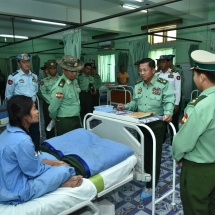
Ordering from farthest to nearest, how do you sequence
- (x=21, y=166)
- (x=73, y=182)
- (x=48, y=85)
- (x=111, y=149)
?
(x=48, y=85) < (x=111, y=149) < (x=73, y=182) < (x=21, y=166)

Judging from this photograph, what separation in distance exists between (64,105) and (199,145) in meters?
1.85

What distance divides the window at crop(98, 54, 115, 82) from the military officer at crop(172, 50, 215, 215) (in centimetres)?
942

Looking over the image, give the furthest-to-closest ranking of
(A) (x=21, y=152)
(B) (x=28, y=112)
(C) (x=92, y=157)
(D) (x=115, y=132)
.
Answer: (D) (x=115, y=132), (C) (x=92, y=157), (B) (x=28, y=112), (A) (x=21, y=152)

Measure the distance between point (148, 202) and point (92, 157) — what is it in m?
1.03

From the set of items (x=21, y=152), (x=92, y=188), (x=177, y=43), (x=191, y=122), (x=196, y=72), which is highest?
(x=177, y=43)

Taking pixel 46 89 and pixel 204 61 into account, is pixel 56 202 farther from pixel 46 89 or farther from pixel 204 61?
pixel 46 89

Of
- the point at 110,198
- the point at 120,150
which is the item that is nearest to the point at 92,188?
the point at 120,150

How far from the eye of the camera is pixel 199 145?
1.45 meters

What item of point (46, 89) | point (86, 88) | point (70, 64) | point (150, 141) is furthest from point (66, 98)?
point (86, 88)

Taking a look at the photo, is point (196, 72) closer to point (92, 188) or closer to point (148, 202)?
point (92, 188)

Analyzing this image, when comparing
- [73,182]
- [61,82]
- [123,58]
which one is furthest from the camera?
[123,58]

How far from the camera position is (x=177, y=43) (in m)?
8.12

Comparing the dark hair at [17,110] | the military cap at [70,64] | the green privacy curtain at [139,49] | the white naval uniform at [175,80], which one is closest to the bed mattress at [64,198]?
the dark hair at [17,110]

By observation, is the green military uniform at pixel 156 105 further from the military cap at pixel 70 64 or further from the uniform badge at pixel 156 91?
the military cap at pixel 70 64
